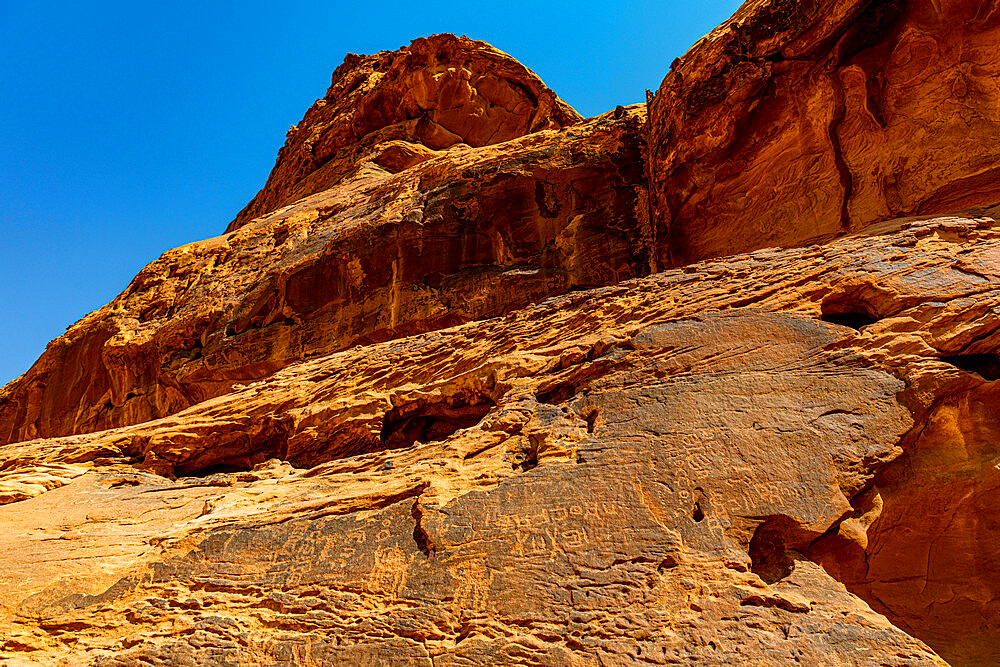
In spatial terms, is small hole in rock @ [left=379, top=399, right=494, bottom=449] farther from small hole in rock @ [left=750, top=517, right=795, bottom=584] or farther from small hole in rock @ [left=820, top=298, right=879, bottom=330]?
small hole in rock @ [left=820, top=298, right=879, bottom=330]

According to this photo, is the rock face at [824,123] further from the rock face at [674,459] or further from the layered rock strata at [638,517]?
the layered rock strata at [638,517]

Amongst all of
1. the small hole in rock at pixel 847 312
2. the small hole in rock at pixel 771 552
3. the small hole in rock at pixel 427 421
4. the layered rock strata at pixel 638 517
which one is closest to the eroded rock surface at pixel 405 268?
the small hole in rock at pixel 427 421

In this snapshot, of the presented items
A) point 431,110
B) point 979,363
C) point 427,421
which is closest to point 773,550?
point 979,363

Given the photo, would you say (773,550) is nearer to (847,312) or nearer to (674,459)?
(674,459)

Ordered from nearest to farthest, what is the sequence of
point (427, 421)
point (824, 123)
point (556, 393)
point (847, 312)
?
1. point (847, 312)
2. point (556, 393)
3. point (427, 421)
4. point (824, 123)

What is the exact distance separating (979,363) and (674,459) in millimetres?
2867

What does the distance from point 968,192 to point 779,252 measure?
4527mm

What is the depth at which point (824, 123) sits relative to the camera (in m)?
11.3

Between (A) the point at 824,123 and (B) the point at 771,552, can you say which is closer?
(B) the point at 771,552

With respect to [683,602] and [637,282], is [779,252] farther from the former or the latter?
[683,602]

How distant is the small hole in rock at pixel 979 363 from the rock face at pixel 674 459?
0.02m

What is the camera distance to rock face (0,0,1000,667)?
4406 mm

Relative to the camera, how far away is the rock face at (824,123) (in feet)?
32.9

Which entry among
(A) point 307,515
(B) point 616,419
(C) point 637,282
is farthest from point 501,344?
(A) point 307,515
